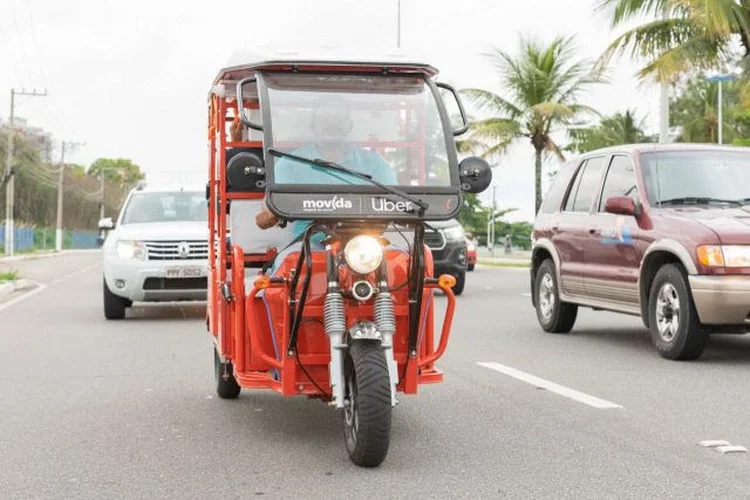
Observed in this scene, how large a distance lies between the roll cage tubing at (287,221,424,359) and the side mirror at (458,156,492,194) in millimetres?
377

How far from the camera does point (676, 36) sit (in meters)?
25.4

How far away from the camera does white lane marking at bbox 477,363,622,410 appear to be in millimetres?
7680

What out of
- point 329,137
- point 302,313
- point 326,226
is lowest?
point 302,313

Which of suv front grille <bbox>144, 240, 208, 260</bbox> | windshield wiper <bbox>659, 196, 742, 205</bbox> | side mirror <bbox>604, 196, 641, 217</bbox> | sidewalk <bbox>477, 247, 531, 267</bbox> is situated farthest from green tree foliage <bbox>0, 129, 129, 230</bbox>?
windshield wiper <bbox>659, 196, 742, 205</bbox>

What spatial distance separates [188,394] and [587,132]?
33806 mm

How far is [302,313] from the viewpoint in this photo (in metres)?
6.07

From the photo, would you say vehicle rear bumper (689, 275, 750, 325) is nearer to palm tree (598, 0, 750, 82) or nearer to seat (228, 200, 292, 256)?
seat (228, 200, 292, 256)

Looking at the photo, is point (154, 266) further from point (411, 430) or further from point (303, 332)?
point (303, 332)

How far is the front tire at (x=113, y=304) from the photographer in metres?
14.9

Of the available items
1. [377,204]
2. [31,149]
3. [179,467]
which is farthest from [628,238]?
[31,149]

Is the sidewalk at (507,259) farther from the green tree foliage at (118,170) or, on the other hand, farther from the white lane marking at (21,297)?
the green tree foliage at (118,170)

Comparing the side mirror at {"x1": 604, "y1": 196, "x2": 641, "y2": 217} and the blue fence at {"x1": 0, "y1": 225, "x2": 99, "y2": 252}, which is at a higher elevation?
the side mirror at {"x1": 604, "y1": 196, "x2": 641, "y2": 217}

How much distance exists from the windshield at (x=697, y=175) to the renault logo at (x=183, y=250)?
6097mm

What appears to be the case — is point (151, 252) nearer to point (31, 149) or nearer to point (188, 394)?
point (188, 394)
